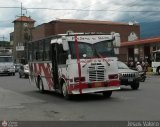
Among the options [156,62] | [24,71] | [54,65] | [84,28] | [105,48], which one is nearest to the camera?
[105,48]

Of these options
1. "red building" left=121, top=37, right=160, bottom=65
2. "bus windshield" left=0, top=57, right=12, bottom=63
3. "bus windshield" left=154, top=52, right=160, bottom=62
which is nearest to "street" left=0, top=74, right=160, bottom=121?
"bus windshield" left=154, top=52, right=160, bottom=62

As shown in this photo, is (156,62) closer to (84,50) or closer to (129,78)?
(129,78)

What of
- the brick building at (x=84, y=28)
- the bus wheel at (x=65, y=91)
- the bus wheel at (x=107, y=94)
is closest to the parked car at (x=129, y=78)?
the bus wheel at (x=107, y=94)

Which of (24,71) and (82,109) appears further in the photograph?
(24,71)

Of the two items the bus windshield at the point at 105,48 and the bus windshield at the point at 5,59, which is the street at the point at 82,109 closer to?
the bus windshield at the point at 105,48

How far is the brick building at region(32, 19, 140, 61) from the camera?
101 m

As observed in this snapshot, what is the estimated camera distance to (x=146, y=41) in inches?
2272

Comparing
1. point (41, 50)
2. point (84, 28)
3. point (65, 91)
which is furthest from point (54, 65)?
point (84, 28)

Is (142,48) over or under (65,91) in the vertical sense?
over

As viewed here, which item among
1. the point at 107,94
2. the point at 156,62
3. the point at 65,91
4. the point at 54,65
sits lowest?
the point at 107,94

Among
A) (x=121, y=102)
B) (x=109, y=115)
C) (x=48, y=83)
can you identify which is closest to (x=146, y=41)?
(x=48, y=83)

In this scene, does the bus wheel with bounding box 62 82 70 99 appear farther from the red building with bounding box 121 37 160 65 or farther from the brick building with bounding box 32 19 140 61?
the brick building with bounding box 32 19 140 61

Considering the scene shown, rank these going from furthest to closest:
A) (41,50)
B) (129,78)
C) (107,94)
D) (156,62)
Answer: (156,62)
(129,78)
(41,50)
(107,94)

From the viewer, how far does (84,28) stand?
106 m
